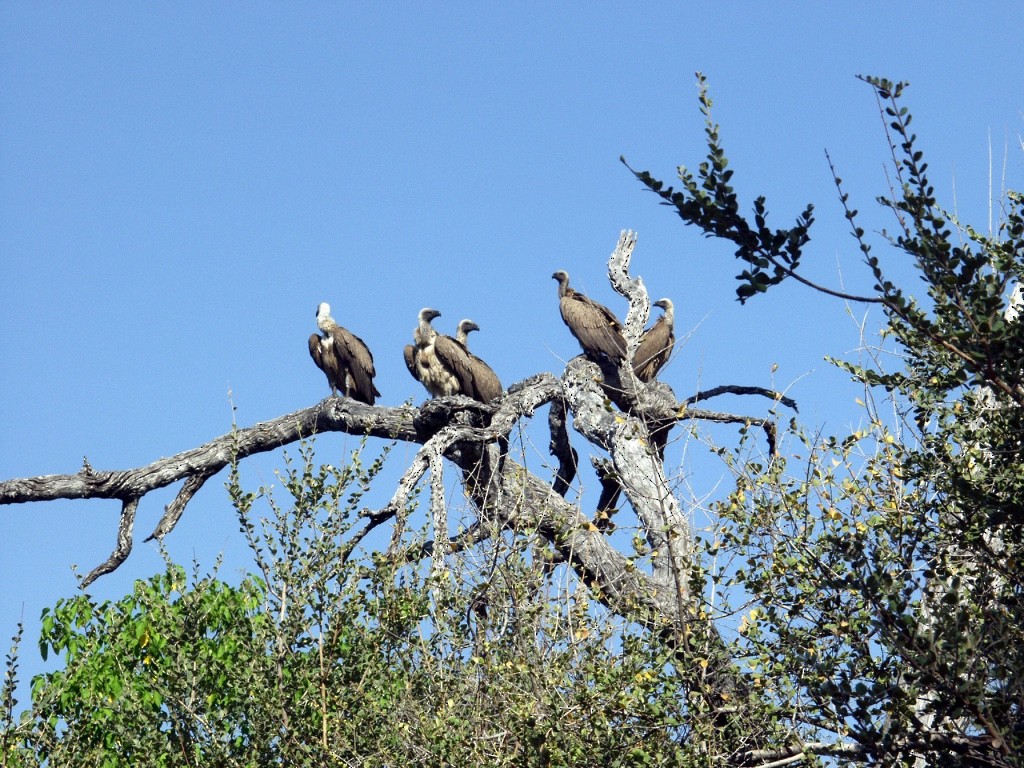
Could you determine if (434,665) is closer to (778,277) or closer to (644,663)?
(644,663)

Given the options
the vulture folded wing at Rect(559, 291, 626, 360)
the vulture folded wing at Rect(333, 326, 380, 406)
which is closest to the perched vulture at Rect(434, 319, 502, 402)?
the vulture folded wing at Rect(333, 326, 380, 406)

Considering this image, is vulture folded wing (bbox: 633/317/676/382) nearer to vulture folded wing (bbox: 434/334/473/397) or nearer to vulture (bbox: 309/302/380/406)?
vulture folded wing (bbox: 434/334/473/397)

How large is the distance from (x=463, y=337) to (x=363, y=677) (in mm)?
7800

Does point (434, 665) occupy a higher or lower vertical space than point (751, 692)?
higher

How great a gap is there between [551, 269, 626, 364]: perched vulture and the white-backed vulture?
143cm

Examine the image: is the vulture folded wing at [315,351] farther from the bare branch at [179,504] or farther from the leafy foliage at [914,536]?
the leafy foliage at [914,536]

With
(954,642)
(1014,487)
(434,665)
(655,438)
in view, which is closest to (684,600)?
(434,665)

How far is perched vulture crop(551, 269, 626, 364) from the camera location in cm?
1169

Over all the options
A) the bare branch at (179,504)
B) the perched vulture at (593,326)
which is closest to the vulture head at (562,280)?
the perched vulture at (593,326)

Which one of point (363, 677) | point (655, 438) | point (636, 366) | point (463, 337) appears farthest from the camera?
point (463, 337)

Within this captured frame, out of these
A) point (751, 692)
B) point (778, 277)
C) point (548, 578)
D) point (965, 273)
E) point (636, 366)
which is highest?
point (636, 366)

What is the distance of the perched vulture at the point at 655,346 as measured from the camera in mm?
12875

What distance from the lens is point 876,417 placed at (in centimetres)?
700

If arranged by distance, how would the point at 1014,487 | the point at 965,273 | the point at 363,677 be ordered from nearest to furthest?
the point at 965,273
the point at 1014,487
the point at 363,677
